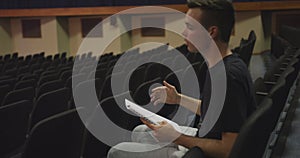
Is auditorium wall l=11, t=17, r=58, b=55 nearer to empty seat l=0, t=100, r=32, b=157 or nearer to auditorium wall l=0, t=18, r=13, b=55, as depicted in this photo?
auditorium wall l=0, t=18, r=13, b=55

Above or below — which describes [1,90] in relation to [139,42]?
above

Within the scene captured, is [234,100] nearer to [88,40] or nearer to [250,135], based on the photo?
[250,135]

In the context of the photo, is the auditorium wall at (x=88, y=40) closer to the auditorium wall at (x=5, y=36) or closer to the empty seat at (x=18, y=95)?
the auditorium wall at (x=5, y=36)

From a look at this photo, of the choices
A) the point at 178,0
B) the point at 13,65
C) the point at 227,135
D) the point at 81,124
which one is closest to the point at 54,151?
the point at 81,124

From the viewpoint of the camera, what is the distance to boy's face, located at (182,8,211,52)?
179 cm

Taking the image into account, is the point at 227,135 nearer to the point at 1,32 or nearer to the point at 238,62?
the point at 238,62

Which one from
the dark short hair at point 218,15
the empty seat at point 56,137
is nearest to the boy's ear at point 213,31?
the dark short hair at point 218,15

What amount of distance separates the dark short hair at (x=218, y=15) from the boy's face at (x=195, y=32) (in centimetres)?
2

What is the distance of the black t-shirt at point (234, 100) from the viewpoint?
5.34ft

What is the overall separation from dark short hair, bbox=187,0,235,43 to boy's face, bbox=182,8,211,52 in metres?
0.02

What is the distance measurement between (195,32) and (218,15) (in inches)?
5.0

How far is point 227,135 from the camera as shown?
164cm

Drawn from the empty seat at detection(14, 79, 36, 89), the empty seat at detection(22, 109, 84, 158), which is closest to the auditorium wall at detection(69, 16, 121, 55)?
the empty seat at detection(14, 79, 36, 89)

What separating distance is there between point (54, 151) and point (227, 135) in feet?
2.50
